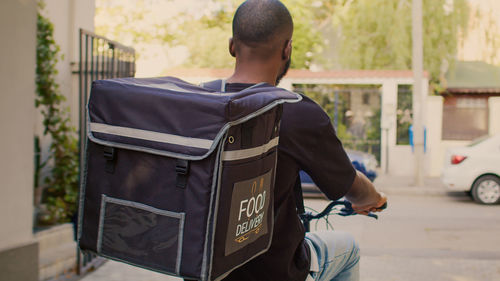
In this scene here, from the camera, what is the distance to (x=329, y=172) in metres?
1.85

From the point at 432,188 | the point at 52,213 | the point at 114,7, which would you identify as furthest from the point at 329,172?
the point at 114,7

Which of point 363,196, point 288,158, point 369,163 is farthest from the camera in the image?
point 369,163

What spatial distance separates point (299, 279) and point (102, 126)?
0.80 meters

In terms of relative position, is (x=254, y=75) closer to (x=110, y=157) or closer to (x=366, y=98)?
(x=110, y=157)

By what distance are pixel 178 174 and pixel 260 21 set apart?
2.21 feet

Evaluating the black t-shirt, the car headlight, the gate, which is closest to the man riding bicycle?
the black t-shirt

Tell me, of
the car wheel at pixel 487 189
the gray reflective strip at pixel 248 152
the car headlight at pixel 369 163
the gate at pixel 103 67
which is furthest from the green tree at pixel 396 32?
the gray reflective strip at pixel 248 152

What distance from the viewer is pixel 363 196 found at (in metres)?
2.04

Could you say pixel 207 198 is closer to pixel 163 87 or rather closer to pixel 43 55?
pixel 163 87

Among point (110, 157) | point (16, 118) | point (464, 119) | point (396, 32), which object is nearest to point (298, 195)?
point (110, 157)

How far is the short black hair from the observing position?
1.89m

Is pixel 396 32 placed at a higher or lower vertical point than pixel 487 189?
higher

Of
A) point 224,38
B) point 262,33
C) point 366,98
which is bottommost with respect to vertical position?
point 262,33

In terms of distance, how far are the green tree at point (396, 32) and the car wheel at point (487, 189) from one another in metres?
11.7
